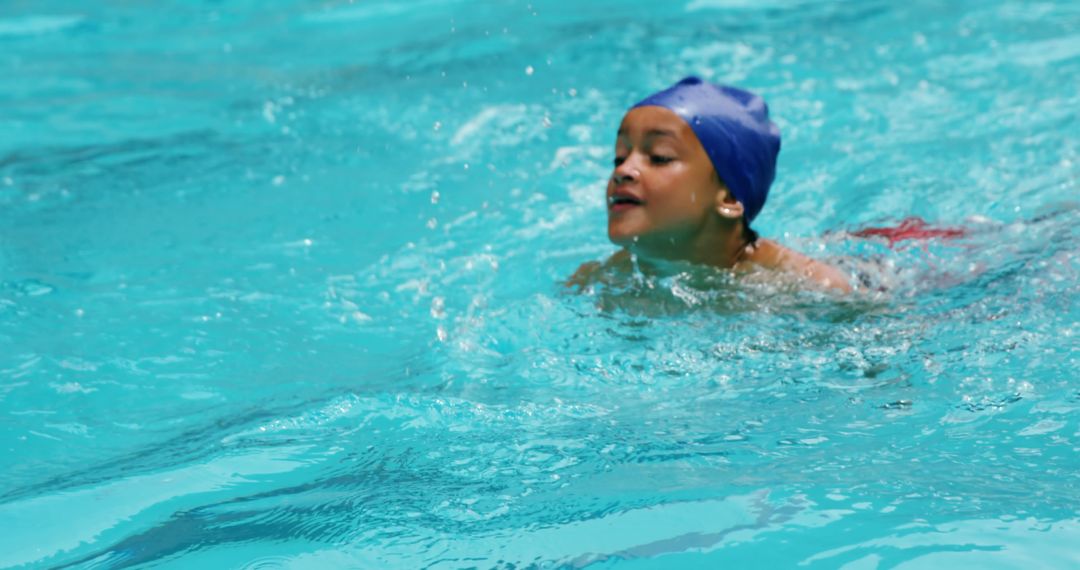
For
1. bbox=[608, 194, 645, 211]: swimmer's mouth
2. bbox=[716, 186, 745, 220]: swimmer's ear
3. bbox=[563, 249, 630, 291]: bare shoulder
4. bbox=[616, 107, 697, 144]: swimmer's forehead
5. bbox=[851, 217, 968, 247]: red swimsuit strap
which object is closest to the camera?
bbox=[608, 194, 645, 211]: swimmer's mouth

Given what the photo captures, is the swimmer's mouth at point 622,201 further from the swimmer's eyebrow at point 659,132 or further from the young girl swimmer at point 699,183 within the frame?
the swimmer's eyebrow at point 659,132

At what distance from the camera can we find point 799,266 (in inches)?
166

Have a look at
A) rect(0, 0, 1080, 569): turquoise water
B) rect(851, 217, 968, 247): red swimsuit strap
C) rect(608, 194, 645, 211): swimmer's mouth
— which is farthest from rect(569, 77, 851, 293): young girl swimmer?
rect(851, 217, 968, 247): red swimsuit strap

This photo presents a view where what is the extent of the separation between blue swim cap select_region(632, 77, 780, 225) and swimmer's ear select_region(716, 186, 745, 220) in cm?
2

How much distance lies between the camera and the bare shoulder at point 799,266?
417 centimetres

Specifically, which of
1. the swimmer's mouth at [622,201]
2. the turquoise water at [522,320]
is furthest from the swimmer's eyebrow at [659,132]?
the turquoise water at [522,320]

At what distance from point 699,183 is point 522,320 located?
78 centimetres

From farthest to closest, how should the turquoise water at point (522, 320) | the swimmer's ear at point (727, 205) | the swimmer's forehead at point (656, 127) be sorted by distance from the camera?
the swimmer's ear at point (727, 205) → the swimmer's forehead at point (656, 127) → the turquoise water at point (522, 320)

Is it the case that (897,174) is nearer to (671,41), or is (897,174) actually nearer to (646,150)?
(646,150)

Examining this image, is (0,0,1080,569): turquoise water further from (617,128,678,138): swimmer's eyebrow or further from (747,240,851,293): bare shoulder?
(617,128,678,138): swimmer's eyebrow

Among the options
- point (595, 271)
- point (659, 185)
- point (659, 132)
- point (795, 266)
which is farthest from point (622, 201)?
point (795, 266)

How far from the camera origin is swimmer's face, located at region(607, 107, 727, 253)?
399 cm

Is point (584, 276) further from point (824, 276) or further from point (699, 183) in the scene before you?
point (824, 276)

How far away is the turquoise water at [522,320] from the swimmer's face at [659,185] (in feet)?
0.81
